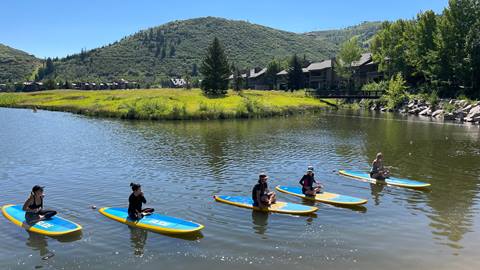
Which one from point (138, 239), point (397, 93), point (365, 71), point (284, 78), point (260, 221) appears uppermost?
point (365, 71)

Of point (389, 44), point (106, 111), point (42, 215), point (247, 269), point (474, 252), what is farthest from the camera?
point (389, 44)

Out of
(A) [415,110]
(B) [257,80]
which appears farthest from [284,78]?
(A) [415,110]

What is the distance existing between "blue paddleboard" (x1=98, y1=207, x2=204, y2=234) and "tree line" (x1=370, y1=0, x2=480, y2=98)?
263 ft

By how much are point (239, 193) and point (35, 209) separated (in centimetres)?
1131

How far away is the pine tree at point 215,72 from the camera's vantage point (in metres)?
104

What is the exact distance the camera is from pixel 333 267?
48.8ft

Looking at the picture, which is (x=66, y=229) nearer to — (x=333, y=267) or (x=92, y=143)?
(x=333, y=267)

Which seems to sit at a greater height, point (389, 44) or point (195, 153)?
A: point (389, 44)

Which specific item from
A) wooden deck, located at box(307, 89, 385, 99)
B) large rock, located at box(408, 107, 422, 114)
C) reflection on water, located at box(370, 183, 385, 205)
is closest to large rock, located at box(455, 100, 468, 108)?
large rock, located at box(408, 107, 422, 114)

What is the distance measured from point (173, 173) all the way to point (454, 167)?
2191 cm

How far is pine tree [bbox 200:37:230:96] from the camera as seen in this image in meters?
104

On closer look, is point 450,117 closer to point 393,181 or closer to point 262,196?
point 393,181

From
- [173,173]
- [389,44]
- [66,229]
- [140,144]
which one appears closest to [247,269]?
[66,229]

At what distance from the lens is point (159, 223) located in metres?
18.5
